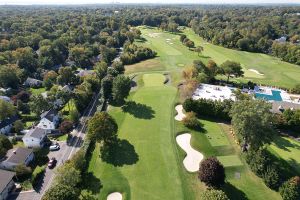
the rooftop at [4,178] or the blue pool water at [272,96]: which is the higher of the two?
the rooftop at [4,178]

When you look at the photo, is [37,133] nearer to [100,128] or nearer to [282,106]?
[100,128]

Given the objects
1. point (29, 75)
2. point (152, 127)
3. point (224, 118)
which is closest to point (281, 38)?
point (224, 118)

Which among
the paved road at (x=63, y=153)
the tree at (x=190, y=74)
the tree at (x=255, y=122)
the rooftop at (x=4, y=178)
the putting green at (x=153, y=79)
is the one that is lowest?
the putting green at (x=153, y=79)

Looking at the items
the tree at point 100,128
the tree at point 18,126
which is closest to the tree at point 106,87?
the tree at point 100,128

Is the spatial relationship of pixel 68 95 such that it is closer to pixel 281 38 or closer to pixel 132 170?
pixel 132 170

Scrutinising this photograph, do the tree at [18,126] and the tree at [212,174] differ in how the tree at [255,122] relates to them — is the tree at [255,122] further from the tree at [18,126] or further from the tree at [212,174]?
the tree at [18,126]

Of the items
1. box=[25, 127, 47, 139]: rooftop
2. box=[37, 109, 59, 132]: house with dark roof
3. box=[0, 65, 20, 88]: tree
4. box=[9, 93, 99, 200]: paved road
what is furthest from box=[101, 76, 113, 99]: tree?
box=[0, 65, 20, 88]: tree

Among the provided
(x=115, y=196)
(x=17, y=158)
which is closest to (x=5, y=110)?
(x=17, y=158)
